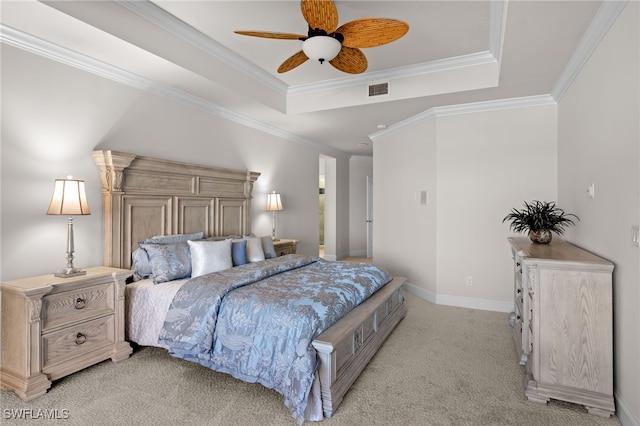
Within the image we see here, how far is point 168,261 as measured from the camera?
10.4 feet

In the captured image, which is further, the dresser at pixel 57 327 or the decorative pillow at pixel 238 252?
the decorative pillow at pixel 238 252

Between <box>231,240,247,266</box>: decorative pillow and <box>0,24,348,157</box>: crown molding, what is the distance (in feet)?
5.81

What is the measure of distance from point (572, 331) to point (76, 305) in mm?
3493

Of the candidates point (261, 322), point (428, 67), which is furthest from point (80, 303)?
point (428, 67)

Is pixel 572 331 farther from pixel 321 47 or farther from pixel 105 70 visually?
pixel 105 70

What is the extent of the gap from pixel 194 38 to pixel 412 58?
7.32 ft

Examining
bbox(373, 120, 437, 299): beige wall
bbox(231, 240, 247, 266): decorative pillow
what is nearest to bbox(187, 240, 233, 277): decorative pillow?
bbox(231, 240, 247, 266): decorative pillow

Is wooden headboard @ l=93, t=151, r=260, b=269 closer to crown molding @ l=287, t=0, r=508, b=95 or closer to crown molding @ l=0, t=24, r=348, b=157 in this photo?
crown molding @ l=0, t=24, r=348, b=157

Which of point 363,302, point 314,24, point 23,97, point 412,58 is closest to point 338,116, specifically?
point 412,58

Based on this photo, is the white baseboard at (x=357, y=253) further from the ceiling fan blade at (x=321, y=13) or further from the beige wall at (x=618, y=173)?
the ceiling fan blade at (x=321, y=13)

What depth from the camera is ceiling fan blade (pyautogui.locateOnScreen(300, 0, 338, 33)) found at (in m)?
2.17

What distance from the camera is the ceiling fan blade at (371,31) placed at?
225 centimetres

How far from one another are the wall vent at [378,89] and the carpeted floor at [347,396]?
9.38ft

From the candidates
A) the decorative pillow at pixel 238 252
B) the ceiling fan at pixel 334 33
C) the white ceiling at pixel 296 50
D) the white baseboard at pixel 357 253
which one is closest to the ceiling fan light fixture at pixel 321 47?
the ceiling fan at pixel 334 33
